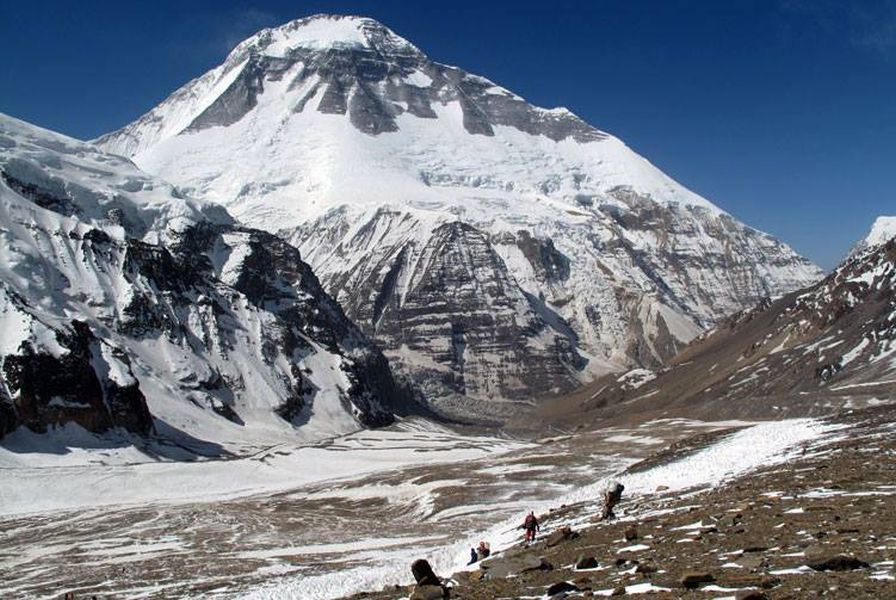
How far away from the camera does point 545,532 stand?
37844 mm

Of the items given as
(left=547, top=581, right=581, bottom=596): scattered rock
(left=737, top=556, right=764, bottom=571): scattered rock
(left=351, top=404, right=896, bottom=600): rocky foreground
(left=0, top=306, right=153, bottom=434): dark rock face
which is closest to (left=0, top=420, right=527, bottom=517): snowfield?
(left=0, top=306, right=153, bottom=434): dark rock face

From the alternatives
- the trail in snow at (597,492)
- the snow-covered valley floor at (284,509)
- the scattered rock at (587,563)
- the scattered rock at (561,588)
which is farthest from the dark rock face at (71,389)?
the scattered rock at (561,588)

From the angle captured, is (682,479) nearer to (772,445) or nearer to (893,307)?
(772,445)

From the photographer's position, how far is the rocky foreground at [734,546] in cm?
1742

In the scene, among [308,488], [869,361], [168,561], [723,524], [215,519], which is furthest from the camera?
[869,361]

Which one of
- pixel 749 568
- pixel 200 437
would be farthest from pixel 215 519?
pixel 200 437

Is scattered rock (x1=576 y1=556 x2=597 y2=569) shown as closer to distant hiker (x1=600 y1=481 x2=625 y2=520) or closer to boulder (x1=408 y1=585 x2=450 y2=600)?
boulder (x1=408 y1=585 x2=450 y2=600)

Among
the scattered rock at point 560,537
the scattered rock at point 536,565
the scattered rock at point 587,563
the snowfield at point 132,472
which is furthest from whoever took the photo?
the snowfield at point 132,472

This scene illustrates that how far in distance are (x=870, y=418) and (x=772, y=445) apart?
39.2 ft

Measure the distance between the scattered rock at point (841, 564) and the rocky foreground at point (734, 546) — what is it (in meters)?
0.02

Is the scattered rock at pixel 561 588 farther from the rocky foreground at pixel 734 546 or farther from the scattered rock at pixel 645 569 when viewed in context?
the scattered rock at pixel 645 569

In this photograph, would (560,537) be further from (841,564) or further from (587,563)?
(841,564)

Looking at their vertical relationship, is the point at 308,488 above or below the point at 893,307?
below

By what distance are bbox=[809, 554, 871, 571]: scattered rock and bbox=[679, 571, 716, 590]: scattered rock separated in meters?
2.09
